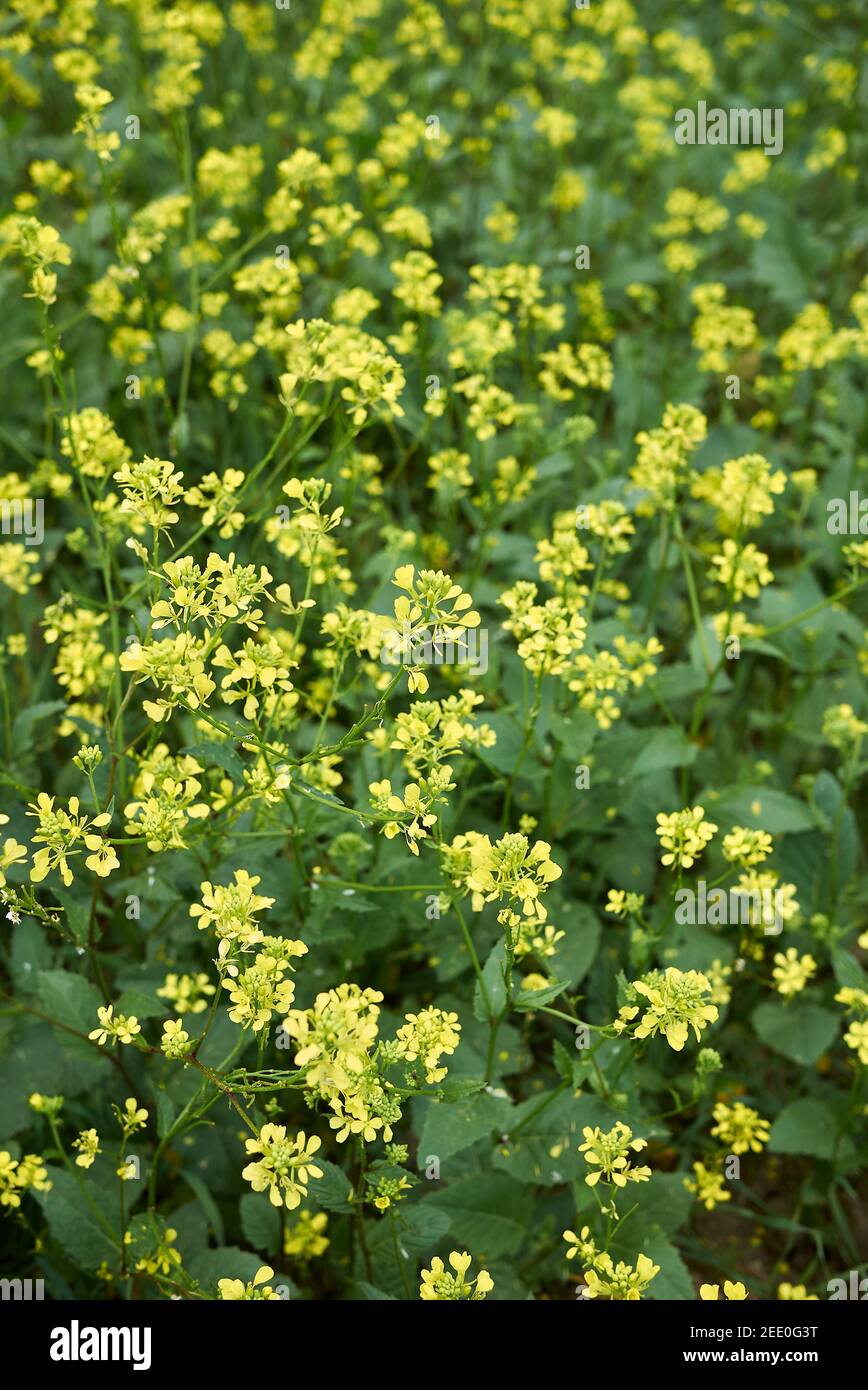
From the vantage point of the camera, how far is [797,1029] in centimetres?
384

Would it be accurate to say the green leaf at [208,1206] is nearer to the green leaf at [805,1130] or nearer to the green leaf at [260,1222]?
the green leaf at [260,1222]

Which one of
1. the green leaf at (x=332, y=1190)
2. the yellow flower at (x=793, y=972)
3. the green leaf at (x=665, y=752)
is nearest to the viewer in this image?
the green leaf at (x=332, y=1190)

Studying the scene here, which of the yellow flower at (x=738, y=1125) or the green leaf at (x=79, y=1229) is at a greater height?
the yellow flower at (x=738, y=1125)

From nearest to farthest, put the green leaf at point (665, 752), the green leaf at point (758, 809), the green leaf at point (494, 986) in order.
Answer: the green leaf at point (494, 986) < the green leaf at point (665, 752) < the green leaf at point (758, 809)

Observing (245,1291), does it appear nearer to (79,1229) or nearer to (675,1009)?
(79,1229)

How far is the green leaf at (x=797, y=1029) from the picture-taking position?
12.4 ft

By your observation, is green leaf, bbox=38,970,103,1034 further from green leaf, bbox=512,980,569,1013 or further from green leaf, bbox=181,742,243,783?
green leaf, bbox=512,980,569,1013

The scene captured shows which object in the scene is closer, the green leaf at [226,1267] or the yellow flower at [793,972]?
the green leaf at [226,1267]

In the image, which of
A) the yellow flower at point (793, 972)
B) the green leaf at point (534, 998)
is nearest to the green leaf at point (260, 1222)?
the green leaf at point (534, 998)

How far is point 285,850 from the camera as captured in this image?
4094mm

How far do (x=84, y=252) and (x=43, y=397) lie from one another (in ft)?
2.65

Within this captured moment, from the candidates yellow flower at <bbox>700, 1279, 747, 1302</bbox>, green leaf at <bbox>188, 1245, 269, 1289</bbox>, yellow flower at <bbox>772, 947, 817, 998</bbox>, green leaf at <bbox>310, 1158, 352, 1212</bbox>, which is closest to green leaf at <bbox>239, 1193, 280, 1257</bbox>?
green leaf at <bbox>188, 1245, 269, 1289</bbox>

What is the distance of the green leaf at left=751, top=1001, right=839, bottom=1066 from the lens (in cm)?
377
